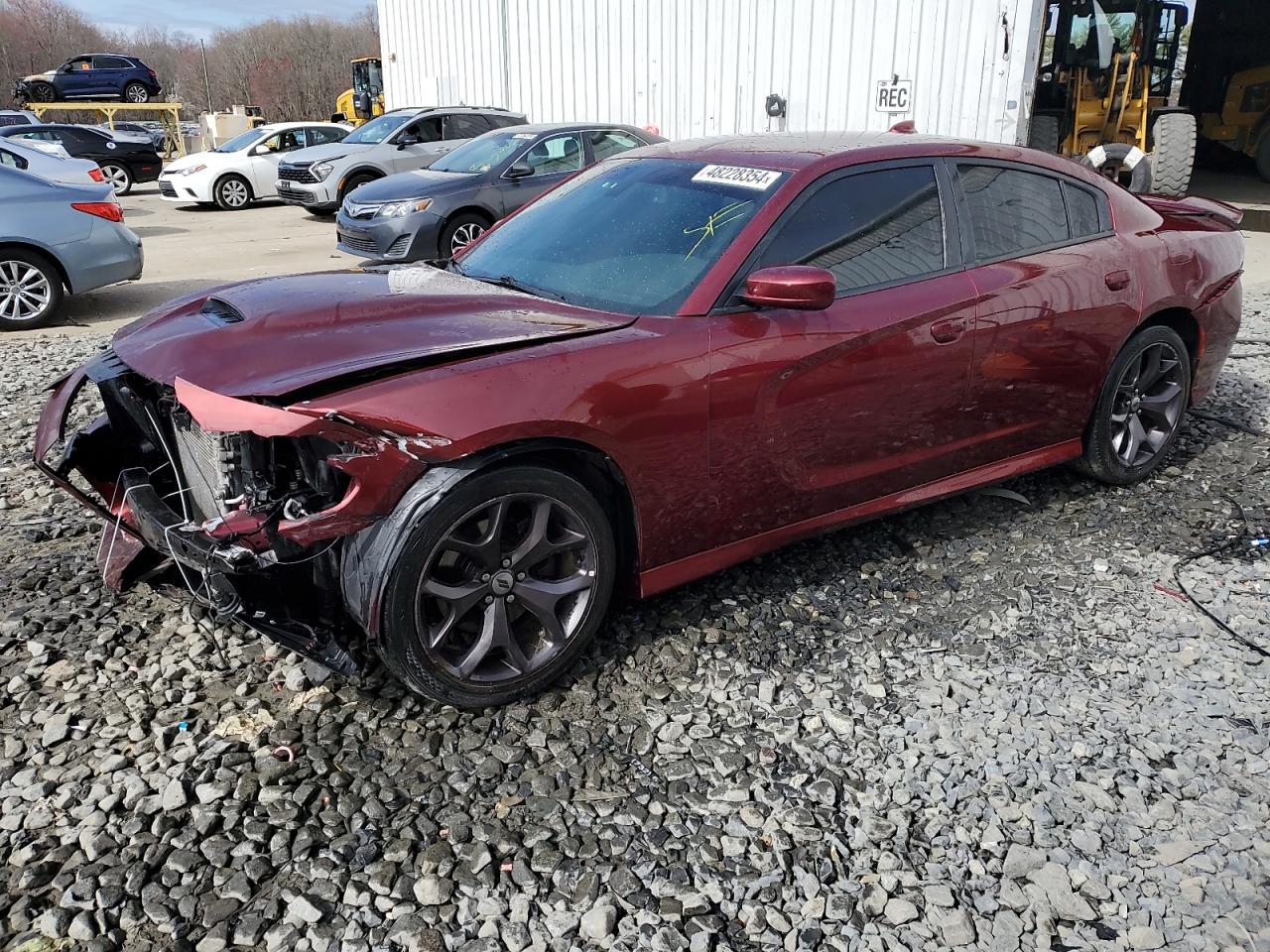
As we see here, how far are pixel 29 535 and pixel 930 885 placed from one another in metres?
3.68

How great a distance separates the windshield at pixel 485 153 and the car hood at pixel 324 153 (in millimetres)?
4173

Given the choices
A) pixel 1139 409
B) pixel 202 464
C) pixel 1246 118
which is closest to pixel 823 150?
pixel 1139 409

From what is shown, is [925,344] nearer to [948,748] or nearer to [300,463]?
[948,748]

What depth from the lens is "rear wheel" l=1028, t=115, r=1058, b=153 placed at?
12461mm

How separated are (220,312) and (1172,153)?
12.3 metres

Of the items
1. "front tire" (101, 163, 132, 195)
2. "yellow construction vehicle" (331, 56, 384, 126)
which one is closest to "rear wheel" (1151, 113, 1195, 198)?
"front tire" (101, 163, 132, 195)

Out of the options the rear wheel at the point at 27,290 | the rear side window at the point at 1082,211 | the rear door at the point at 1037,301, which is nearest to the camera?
the rear door at the point at 1037,301

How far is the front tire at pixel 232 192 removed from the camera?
17.0 meters

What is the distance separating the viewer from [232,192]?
675 inches

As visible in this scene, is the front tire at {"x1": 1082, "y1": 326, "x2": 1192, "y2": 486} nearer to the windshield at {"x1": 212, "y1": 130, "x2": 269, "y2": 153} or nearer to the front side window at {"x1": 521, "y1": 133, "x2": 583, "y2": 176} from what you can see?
the front side window at {"x1": 521, "y1": 133, "x2": 583, "y2": 176}

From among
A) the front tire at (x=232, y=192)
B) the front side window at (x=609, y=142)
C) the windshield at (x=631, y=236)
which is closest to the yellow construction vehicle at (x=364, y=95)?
the front tire at (x=232, y=192)

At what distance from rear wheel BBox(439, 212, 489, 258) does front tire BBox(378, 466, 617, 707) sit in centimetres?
768

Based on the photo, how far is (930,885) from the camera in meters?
2.37

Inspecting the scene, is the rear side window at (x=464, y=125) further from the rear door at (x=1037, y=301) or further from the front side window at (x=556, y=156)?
the rear door at (x=1037, y=301)
